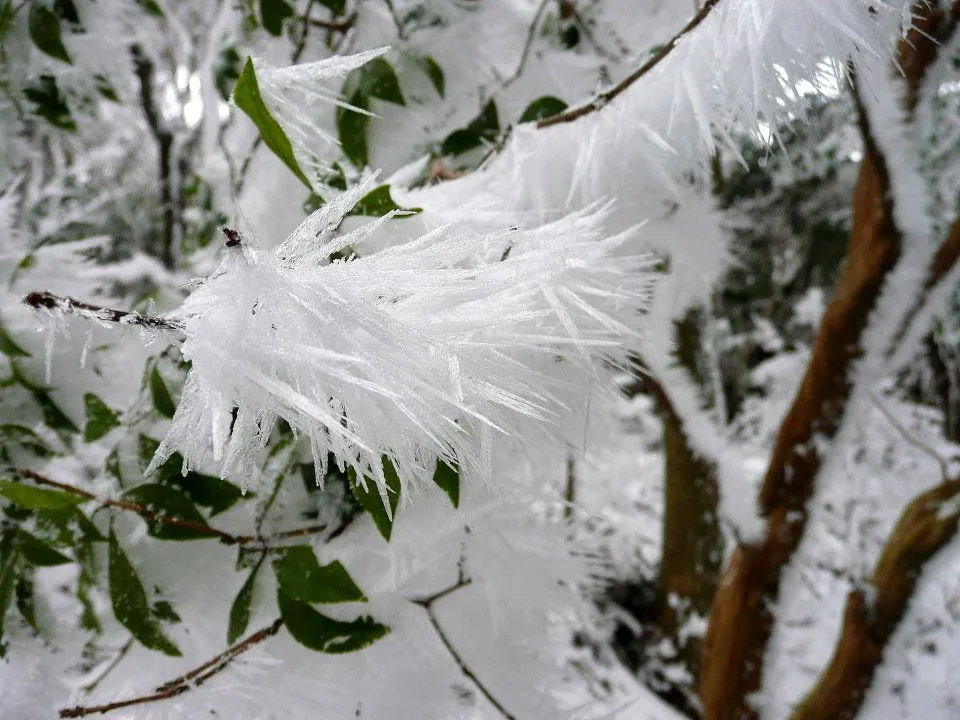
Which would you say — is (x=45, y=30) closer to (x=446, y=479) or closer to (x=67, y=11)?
(x=67, y=11)

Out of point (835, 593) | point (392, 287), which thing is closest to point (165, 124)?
point (392, 287)

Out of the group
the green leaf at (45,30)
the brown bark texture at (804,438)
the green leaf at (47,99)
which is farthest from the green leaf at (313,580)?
the brown bark texture at (804,438)

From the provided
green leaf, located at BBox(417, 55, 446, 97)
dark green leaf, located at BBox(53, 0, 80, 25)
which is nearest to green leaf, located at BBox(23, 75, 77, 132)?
dark green leaf, located at BBox(53, 0, 80, 25)

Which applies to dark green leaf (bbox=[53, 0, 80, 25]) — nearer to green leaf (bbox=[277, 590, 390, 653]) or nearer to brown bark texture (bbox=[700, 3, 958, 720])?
green leaf (bbox=[277, 590, 390, 653])

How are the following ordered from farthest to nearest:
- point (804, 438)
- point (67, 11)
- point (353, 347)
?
point (804, 438) < point (67, 11) < point (353, 347)

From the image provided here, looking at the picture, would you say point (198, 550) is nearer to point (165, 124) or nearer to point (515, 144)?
point (515, 144)

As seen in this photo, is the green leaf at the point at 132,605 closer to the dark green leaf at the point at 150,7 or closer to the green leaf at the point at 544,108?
the green leaf at the point at 544,108

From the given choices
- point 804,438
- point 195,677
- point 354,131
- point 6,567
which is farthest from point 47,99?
point 804,438
